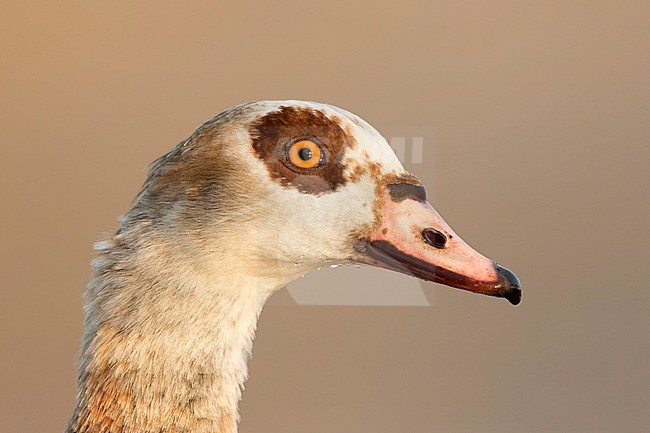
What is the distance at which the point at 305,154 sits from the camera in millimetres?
792

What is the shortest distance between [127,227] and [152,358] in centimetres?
13

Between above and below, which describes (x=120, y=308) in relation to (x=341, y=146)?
below

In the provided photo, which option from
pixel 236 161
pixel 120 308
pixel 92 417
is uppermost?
pixel 236 161

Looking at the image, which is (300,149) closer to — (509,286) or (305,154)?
(305,154)

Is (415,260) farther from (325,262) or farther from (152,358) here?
(152,358)

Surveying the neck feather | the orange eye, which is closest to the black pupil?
the orange eye

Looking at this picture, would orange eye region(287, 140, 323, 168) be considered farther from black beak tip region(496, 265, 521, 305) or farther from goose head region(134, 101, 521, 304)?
black beak tip region(496, 265, 521, 305)

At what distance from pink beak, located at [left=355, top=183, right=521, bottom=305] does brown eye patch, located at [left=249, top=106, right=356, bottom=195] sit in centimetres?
6

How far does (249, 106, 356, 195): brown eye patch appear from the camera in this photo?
792 millimetres

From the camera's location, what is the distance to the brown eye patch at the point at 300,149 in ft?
2.60

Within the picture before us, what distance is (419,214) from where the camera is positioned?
2.64 feet

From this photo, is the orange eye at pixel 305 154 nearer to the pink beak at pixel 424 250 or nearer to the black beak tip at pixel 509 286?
the pink beak at pixel 424 250

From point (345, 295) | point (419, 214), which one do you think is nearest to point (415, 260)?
point (419, 214)

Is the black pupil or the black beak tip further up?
the black pupil
